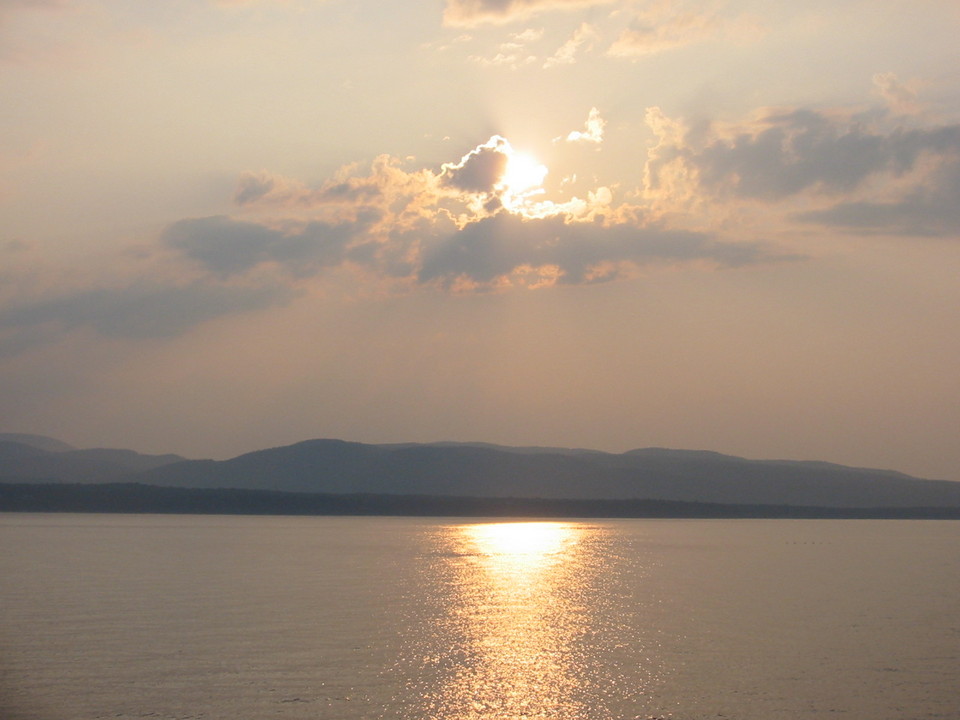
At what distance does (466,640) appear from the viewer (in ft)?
123

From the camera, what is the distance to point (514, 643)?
3697 cm

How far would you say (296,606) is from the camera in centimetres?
4544

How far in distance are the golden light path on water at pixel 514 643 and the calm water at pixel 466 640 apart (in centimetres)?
12

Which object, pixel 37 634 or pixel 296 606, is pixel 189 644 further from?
pixel 296 606

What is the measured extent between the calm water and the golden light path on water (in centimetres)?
12

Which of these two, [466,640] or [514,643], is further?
[466,640]

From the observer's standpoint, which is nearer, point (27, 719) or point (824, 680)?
point (27, 719)

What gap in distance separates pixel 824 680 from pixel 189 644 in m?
19.6

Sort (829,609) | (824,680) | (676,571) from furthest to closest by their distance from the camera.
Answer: (676,571), (829,609), (824,680)

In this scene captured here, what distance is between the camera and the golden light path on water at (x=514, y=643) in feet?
88.1

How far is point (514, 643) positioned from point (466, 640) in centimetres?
170

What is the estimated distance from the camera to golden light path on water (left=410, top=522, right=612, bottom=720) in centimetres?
2686

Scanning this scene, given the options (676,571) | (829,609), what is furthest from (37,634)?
(676,571)

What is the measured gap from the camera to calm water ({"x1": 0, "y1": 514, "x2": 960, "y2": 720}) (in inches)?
1062
